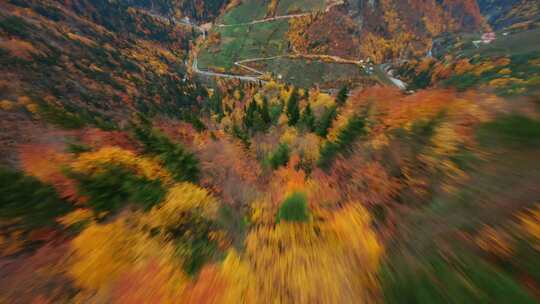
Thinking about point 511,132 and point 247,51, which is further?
point 247,51

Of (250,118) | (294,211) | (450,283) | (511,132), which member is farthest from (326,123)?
(450,283)

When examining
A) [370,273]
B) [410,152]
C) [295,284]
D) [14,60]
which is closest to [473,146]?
[410,152]

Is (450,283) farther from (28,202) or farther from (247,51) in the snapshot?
(247,51)

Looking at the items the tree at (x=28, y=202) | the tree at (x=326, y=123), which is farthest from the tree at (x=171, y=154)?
the tree at (x=326, y=123)

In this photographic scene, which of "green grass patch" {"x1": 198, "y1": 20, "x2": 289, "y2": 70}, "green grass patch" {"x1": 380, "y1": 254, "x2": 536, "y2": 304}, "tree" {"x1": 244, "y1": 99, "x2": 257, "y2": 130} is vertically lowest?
"tree" {"x1": 244, "y1": 99, "x2": 257, "y2": 130}

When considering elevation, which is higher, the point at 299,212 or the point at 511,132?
the point at 511,132

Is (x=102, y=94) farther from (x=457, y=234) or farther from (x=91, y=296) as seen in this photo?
(x=457, y=234)

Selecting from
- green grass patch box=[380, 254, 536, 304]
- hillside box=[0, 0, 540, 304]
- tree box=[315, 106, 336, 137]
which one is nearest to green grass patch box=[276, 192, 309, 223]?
hillside box=[0, 0, 540, 304]

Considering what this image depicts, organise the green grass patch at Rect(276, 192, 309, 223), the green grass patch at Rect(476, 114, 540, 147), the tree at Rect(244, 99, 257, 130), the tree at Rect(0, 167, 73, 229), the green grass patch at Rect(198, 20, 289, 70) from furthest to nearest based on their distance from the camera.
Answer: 1. the green grass patch at Rect(198, 20, 289, 70)
2. the tree at Rect(244, 99, 257, 130)
3. the tree at Rect(0, 167, 73, 229)
4. the green grass patch at Rect(276, 192, 309, 223)
5. the green grass patch at Rect(476, 114, 540, 147)

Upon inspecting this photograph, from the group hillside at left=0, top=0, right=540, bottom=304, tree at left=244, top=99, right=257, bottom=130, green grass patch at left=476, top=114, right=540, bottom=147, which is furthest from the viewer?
tree at left=244, top=99, right=257, bottom=130

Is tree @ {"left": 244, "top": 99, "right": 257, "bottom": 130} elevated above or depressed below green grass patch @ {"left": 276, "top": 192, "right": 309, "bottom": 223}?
below

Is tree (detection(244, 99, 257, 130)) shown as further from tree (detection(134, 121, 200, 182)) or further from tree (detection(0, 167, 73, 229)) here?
tree (detection(0, 167, 73, 229))

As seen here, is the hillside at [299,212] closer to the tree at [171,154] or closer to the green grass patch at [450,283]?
the green grass patch at [450,283]
